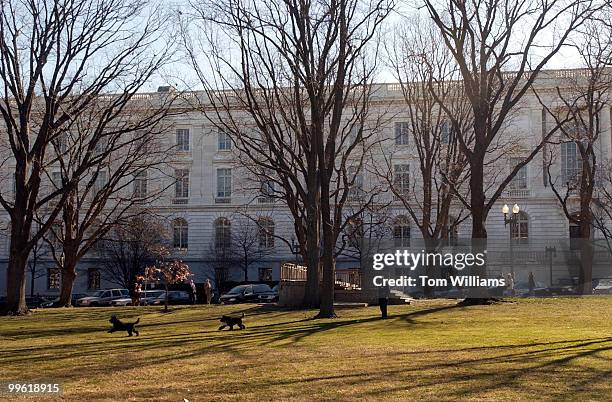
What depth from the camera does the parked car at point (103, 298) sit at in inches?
1879

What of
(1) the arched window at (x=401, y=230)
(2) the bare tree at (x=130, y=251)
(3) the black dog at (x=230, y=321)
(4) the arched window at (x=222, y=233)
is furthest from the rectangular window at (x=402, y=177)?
(3) the black dog at (x=230, y=321)

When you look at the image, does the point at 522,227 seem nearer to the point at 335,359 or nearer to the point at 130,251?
the point at 130,251

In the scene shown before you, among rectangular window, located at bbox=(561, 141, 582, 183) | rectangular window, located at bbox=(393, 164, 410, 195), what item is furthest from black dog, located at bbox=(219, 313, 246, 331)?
rectangular window, located at bbox=(561, 141, 582, 183)

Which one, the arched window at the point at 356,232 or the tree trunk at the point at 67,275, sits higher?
the arched window at the point at 356,232

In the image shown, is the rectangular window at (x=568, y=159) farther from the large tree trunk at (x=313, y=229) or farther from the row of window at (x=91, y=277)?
the large tree trunk at (x=313, y=229)

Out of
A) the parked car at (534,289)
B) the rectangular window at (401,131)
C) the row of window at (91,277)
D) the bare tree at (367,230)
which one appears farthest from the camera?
the row of window at (91,277)

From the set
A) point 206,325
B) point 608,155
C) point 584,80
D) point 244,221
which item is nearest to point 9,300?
point 206,325

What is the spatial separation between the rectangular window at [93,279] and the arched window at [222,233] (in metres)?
10.1

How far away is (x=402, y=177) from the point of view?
52062mm

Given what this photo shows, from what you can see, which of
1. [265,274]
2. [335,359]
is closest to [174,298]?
[265,274]

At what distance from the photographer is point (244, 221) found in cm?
6384

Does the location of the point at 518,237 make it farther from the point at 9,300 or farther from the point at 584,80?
the point at 9,300

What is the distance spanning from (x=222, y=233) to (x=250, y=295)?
19.8 m

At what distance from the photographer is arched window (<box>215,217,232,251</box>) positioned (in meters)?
64.4
